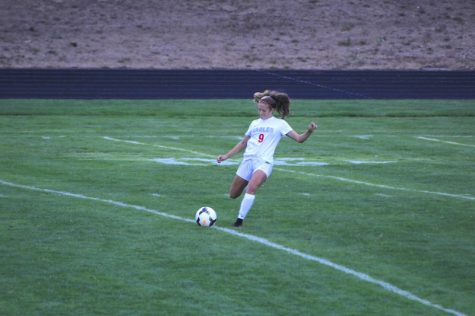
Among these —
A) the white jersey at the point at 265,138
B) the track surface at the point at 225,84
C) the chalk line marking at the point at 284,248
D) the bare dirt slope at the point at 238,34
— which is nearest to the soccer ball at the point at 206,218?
the chalk line marking at the point at 284,248

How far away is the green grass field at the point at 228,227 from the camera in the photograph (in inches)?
348

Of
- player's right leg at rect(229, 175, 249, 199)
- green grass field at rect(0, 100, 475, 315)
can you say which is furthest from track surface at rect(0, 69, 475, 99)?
player's right leg at rect(229, 175, 249, 199)

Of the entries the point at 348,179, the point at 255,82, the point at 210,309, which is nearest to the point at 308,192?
the point at 348,179

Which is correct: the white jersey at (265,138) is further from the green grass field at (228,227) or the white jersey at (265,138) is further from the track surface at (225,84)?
the track surface at (225,84)

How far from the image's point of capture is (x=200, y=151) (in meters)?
20.9

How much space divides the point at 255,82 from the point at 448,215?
26.1 metres

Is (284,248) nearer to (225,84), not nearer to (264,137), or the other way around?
(264,137)

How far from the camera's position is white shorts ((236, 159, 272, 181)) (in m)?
12.6

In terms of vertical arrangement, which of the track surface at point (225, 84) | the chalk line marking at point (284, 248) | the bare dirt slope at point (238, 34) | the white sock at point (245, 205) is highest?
the bare dirt slope at point (238, 34)

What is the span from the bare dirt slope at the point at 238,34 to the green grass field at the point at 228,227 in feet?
83.2

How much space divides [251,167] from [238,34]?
42.4m

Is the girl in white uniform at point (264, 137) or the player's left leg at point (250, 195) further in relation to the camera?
the girl in white uniform at point (264, 137)

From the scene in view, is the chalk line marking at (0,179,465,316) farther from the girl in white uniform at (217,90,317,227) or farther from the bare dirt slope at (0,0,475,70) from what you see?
the bare dirt slope at (0,0,475,70)

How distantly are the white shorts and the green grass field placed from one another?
1.95ft
